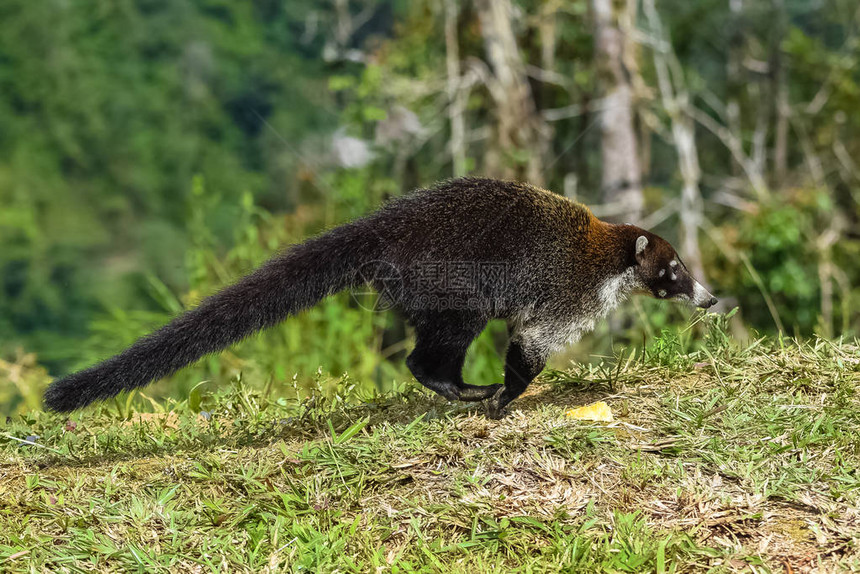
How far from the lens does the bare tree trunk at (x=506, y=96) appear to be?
8.37m

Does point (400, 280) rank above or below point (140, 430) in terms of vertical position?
above

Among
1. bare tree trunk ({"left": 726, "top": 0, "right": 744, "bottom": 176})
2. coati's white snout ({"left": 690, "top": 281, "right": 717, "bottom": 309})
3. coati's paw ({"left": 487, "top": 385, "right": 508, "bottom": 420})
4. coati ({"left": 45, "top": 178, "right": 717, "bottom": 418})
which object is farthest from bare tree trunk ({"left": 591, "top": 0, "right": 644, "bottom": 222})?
bare tree trunk ({"left": 726, "top": 0, "right": 744, "bottom": 176})

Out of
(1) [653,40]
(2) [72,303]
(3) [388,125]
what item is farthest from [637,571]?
(2) [72,303]

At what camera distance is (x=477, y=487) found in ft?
11.0

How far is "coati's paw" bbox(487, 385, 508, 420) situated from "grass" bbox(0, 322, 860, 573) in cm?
8

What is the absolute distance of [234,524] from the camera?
3.28 metres

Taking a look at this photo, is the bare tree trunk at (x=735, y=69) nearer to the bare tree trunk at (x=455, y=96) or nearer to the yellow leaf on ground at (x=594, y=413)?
the bare tree trunk at (x=455, y=96)

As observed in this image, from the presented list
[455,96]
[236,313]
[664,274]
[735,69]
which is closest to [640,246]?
[664,274]

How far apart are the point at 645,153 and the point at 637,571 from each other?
28.3 feet

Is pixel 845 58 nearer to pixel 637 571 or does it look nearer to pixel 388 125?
pixel 388 125

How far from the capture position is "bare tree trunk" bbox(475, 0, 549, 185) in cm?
837

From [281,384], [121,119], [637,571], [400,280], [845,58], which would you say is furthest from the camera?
[121,119]

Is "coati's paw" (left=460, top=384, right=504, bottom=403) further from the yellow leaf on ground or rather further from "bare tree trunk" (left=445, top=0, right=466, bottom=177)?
"bare tree trunk" (left=445, top=0, right=466, bottom=177)

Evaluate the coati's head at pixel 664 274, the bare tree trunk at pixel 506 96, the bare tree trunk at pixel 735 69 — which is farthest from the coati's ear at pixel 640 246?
the bare tree trunk at pixel 735 69
